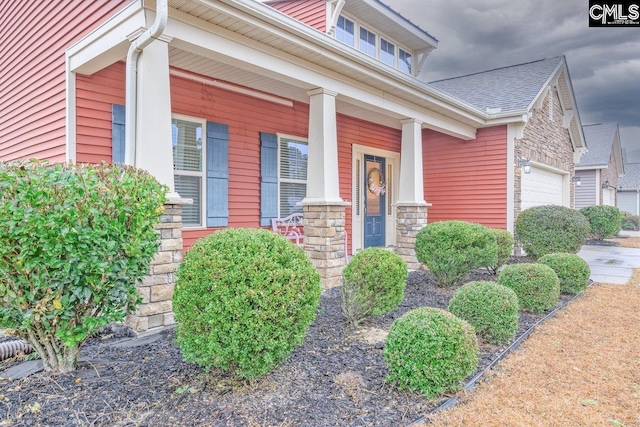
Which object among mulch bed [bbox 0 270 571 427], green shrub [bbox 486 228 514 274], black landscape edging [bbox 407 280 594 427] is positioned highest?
green shrub [bbox 486 228 514 274]

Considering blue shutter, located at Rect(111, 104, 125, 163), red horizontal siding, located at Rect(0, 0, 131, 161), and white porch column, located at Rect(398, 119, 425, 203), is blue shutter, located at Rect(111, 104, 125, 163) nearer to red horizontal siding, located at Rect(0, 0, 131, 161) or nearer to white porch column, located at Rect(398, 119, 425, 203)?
red horizontal siding, located at Rect(0, 0, 131, 161)

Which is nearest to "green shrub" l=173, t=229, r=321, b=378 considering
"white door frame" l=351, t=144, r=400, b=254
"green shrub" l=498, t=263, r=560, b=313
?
"green shrub" l=498, t=263, r=560, b=313

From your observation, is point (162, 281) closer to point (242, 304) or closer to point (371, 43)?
point (242, 304)

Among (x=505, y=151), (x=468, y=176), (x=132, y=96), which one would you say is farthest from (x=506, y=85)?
(x=132, y=96)

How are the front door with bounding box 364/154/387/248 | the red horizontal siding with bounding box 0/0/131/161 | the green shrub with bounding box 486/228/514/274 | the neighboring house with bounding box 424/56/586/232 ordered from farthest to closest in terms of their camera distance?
the neighboring house with bounding box 424/56/586/232 → the front door with bounding box 364/154/387/248 → the green shrub with bounding box 486/228/514/274 → the red horizontal siding with bounding box 0/0/131/161

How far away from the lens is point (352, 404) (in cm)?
238

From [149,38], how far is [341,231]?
334 cm

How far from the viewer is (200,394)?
7.77ft

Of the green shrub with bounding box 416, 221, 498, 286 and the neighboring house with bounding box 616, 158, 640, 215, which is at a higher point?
the neighboring house with bounding box 616, 158, 640, 215

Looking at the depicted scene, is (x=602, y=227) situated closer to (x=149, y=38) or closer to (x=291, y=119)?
(x=291, y=119)

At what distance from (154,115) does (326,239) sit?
267 centimetres

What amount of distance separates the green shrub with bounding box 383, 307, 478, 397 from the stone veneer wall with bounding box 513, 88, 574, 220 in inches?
284

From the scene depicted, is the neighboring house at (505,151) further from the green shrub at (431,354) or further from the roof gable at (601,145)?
the roof gable at (601,145)

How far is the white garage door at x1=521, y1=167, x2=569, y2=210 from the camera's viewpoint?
9.60m
